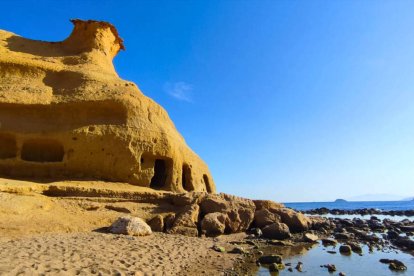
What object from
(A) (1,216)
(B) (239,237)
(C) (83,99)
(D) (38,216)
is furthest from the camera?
(C) (83,99)

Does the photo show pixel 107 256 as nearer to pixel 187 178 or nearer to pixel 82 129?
pixel 82 129

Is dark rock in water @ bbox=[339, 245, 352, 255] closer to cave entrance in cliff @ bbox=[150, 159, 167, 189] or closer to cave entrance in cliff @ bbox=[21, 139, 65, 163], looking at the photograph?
cave entrance in cliff @ bbox=[150, 159, 167, 189]

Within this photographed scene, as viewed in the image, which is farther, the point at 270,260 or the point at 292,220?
the point at 292,220

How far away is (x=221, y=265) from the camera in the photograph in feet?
33.4

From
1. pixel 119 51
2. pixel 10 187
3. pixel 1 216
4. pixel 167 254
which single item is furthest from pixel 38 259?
pixel 119 51

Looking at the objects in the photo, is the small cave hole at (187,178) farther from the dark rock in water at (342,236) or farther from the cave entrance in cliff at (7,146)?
the cave entrance in cliff at (7,146)

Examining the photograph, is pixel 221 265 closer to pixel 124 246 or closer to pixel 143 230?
pixel 124 246

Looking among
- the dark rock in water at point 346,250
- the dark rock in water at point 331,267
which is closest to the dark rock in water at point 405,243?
the dark rock in water at point 346,250

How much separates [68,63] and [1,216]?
47.4 ft

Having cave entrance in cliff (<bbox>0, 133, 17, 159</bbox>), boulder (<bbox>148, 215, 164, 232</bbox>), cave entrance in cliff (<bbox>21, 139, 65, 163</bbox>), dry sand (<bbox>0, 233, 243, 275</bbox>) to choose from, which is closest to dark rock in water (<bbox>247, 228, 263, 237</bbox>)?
dry sand (<bbox>0, 233, 243, 275</bbox>)

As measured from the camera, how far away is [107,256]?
8734 mm

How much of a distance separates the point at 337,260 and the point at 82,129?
1381 cm

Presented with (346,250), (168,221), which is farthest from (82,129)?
(346,250)

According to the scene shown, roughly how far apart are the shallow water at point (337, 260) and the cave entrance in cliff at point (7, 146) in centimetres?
1431
